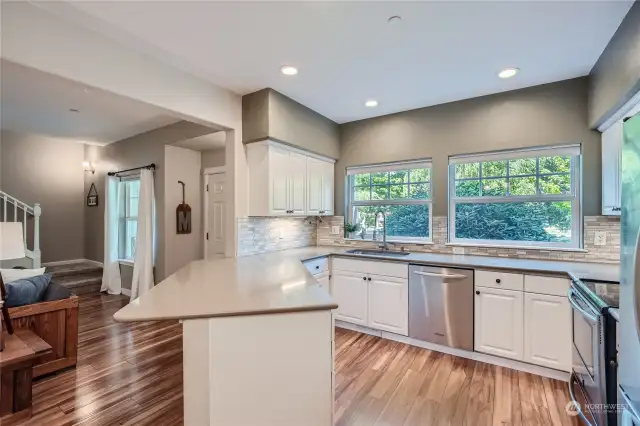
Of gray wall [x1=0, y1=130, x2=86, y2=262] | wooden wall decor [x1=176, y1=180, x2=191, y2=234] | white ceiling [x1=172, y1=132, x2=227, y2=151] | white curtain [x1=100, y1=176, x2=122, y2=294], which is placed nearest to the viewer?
white ceiling [x1=172, y1=132, x2=227, y2=151]

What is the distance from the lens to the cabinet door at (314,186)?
11.8ft

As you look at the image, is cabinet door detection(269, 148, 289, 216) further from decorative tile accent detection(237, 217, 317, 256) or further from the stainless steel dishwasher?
the stainless steel dishwasher

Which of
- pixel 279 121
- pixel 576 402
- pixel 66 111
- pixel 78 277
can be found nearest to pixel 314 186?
pixel 279 121

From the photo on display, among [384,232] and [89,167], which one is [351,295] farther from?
[89,167]

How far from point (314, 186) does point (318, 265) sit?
3.44 feet

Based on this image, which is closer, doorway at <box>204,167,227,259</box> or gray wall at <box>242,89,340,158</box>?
gray wall at <box>242,89,340,158</box>

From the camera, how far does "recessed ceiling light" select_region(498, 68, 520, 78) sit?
2.50 metres

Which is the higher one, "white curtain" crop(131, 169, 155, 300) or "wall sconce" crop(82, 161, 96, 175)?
"wall sconce" crop(82, 161, 96, 175)

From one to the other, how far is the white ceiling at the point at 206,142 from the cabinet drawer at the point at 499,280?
3293mm

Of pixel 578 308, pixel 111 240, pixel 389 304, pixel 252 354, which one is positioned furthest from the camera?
pixel 111 240

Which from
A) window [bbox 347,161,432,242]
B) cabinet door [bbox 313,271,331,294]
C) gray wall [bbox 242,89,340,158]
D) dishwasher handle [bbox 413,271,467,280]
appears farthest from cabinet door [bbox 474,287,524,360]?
gray wall [bbox 242,89,340,158]

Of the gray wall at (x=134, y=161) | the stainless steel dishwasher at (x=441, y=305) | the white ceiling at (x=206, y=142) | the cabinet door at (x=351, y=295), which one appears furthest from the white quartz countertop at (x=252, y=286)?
the gray wall at (x=134, y=161)

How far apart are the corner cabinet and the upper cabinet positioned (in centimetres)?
279

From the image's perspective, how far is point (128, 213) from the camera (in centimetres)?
520
